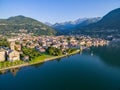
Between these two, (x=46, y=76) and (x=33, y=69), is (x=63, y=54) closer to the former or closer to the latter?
(x=33, y=69)

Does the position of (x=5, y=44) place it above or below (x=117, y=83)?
above

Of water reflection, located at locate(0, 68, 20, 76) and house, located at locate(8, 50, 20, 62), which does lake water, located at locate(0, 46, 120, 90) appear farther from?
house, located at locate(8, 50, 20, 62)

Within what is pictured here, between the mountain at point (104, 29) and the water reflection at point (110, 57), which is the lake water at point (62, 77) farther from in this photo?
the mountain at point (104, 29)

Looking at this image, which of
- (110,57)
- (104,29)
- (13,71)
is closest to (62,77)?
(13,71)

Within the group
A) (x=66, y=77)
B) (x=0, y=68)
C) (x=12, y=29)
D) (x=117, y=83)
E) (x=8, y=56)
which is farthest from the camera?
(x=12, y=29)

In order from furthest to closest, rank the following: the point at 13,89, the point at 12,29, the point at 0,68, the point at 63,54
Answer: the point at 12,29, the point at 63,54, the point at 0,68, the point at 13,89

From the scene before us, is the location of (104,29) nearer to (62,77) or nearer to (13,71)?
(13,71)

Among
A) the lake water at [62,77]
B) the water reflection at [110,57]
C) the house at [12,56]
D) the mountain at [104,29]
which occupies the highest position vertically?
the mountain at [104,29]


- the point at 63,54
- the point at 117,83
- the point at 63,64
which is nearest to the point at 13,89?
the point at 117,83

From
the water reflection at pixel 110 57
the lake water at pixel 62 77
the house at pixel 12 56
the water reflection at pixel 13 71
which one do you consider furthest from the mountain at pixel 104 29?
the water reflection at pixel 13 71
